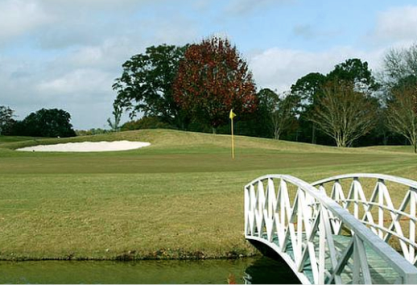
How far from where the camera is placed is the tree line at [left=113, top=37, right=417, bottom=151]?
67750mm

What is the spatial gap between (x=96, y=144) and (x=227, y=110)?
68.6 feet

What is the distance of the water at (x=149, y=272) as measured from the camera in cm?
1403

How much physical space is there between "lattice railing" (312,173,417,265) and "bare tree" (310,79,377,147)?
160 ft

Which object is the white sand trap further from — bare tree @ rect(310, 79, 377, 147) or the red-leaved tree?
bare tree @ rect(310, 79, 377, 147)

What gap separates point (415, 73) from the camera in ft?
263

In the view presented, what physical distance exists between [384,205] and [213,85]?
56339 millimetres

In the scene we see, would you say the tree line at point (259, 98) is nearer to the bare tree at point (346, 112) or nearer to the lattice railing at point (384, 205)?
the bare tree at point (346, 112)

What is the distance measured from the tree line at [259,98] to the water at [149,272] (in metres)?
50.4

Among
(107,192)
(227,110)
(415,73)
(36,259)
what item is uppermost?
(415,73)

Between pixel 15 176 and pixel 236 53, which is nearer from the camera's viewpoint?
pixel 15 176

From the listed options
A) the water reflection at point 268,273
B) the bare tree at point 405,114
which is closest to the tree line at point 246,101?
the bare tree at point 405,114

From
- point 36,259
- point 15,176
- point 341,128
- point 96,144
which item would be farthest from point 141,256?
point 341,128

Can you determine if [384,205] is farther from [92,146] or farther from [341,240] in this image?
[92,146]

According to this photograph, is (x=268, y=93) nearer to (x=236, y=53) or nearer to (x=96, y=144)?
(x=236, y=53)
